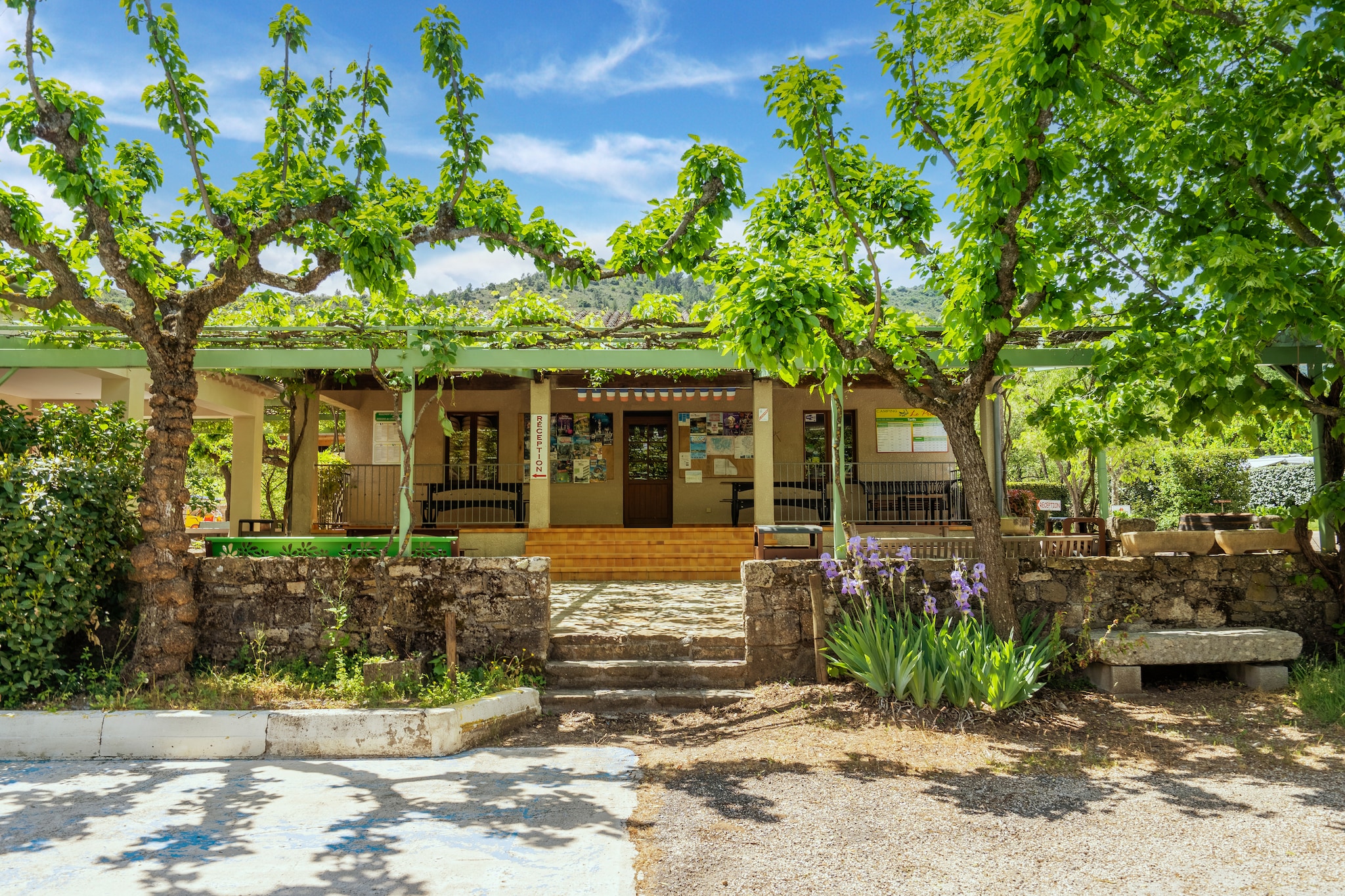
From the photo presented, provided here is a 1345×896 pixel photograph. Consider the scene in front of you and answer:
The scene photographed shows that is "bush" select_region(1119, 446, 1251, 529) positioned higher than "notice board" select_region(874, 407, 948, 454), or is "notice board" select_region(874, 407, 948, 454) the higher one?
"notice board" select_region(874, 407, 948, 454)

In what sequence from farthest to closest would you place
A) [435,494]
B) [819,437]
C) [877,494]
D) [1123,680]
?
1. [819,437]
2. [435,494]
3. [877,494]
4. [1123,680]

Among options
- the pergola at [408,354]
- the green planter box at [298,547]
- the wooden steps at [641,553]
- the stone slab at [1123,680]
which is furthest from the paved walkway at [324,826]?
the wooden steps at [641,553]

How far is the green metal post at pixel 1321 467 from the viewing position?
22.0 ft

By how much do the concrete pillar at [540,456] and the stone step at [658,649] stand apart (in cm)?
465

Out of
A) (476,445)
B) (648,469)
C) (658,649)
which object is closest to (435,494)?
(476,445)

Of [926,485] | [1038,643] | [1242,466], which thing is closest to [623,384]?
[926,485]

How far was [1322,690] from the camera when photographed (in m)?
5.42

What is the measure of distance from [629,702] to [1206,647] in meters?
4.23

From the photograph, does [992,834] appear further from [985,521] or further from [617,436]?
[617,436]

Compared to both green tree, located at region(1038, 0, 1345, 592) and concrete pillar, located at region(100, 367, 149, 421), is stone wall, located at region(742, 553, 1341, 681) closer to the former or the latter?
green tree, located at region(1038, 0, 1345, 592)

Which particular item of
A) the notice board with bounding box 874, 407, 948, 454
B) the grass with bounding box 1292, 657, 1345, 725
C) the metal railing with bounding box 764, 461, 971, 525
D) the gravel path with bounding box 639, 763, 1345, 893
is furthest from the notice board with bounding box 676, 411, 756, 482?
the gravel path with bounding box 639, 763, 1345, 893

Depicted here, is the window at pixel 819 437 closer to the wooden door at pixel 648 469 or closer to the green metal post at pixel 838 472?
the wooden door at pixel 648 469

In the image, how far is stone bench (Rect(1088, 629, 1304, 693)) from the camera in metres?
5.89

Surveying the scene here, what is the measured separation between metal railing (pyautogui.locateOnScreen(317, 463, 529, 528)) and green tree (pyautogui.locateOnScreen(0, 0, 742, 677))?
6287 millimetres
